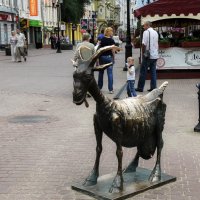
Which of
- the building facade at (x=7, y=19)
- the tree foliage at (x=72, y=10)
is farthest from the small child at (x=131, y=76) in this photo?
the tree foliage at (x=72, y=10)

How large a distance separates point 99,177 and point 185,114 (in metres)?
4.50

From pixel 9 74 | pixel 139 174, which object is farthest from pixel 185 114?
pixel 9 74

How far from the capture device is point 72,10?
67562 millimetres

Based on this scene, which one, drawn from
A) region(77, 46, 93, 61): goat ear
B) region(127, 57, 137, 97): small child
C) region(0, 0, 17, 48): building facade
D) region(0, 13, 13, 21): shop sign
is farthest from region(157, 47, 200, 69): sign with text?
region(0, 13, 13, 21): shop sign

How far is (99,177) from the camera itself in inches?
221

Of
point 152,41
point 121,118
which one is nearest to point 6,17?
point 152,41

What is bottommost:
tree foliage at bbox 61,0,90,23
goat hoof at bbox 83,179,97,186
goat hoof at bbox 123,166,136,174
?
goat hoof at bbox 83,179,97,186

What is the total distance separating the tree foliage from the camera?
65.7 m

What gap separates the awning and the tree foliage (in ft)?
162

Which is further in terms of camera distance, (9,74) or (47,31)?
(47,31)

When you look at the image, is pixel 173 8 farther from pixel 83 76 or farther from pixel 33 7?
pixel 33 7

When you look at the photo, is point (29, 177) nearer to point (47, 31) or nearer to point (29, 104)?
point (29, 104)

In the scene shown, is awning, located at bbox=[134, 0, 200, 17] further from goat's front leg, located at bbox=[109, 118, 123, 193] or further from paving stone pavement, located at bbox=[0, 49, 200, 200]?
goat's front leg, located at bbox=[109, 118, 123, 193]

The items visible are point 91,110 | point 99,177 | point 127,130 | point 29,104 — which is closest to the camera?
point 127,130
